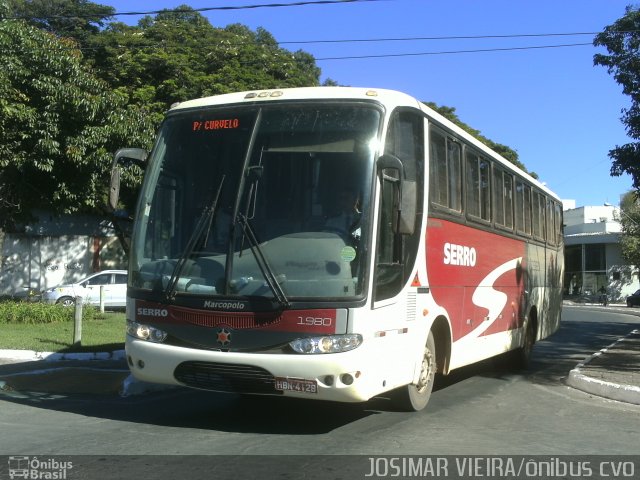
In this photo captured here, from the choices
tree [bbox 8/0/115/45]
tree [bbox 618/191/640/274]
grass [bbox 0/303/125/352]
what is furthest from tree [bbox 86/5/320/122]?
tree [bbox 618/191/640/274]

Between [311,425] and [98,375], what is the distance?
4258 millimetres

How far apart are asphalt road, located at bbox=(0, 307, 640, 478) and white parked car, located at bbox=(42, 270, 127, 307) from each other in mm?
15939

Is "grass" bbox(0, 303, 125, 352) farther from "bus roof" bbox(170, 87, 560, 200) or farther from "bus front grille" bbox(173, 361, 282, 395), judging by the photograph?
"bus roof" bbox(170, 87, 560, 200)

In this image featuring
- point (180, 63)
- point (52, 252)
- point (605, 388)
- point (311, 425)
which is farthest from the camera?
point (52, 252)

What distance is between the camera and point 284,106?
663 cm

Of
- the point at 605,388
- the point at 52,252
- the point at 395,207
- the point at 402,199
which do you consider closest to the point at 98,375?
the point at 395,207

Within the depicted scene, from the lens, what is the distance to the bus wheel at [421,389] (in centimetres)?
731

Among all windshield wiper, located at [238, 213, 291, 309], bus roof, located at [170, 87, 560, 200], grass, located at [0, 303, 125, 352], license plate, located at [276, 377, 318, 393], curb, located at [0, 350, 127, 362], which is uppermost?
bus roof, located at [170, 87, 560, 200]

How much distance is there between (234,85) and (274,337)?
22728 mm

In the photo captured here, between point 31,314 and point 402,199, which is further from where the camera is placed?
point 31,314

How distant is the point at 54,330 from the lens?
1509 cm

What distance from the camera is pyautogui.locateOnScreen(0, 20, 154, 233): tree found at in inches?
639

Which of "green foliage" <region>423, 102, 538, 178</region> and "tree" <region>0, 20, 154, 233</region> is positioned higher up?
"green foliage" <region>423, 102, 538, 178</region>

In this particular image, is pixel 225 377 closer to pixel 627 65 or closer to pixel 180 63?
pixel 627 65
